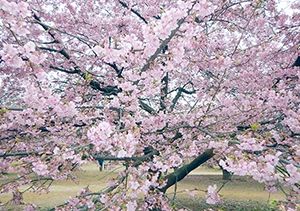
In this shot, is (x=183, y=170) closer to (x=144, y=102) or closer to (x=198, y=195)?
(x=144, y=102)

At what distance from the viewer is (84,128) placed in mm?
4762

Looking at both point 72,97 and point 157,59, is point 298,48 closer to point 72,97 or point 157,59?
point 157,59

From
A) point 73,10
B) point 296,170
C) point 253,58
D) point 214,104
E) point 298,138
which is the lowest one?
point 296,170

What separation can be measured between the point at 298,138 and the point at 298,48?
1.75m

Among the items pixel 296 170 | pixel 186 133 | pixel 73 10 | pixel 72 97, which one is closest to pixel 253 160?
pixel 296 170

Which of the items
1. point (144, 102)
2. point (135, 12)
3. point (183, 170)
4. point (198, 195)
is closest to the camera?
point (144, 102)

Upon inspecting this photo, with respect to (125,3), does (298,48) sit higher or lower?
lower

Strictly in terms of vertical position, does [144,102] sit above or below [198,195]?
above

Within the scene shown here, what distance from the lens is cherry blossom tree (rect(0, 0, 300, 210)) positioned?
3.68 meters

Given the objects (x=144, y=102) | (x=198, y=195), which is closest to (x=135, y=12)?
(x=144, y=102)

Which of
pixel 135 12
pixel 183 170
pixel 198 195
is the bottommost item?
pixel 198 195

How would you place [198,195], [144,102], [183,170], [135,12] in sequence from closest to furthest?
[144,102], [183,170], [135,12], [198,195]

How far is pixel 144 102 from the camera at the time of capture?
6.67m

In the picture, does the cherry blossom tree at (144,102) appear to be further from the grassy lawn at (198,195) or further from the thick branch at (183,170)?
the grassy lawn at (198,195)
